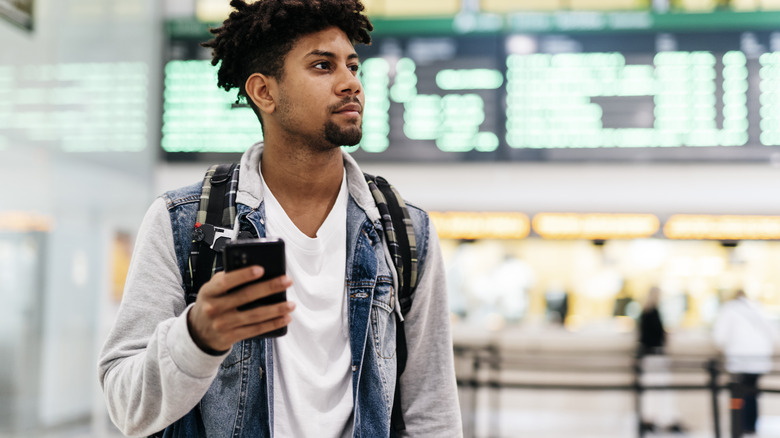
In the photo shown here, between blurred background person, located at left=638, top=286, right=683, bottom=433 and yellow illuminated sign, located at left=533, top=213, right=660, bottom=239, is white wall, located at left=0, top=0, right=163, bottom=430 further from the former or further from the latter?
blurred background person, located at left=638, top=286, right=683, bottom=433

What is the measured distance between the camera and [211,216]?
4.58ft

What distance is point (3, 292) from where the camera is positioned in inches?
198

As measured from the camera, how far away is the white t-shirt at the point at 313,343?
4.33ft

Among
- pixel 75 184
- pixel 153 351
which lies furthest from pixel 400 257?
pixel 75 184

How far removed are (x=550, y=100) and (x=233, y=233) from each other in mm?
5465

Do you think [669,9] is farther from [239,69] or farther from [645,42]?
[239,69]

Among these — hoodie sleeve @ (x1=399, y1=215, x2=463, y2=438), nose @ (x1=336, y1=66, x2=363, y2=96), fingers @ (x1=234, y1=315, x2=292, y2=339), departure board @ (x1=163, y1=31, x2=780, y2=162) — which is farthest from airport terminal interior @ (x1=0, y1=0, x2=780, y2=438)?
fingers @ (x1=234, y1=315, x2=292, y2=339)

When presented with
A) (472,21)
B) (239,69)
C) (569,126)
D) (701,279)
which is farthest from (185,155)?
(701,279)

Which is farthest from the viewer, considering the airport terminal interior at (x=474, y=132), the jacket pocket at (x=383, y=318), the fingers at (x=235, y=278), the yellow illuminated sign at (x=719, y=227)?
the yellow illuminated sign at (x=719, y=227)

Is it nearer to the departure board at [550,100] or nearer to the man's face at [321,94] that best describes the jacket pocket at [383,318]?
the man's face at [321,94]

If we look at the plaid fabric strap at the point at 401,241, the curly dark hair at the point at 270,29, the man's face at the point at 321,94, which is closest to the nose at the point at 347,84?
the man's face at the point at 321,94

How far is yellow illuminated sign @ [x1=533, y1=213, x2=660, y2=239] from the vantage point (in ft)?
23.0

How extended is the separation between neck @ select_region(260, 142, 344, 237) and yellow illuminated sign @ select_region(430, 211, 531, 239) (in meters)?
5.59

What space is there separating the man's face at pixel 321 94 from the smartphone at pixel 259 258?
1.44 feet
